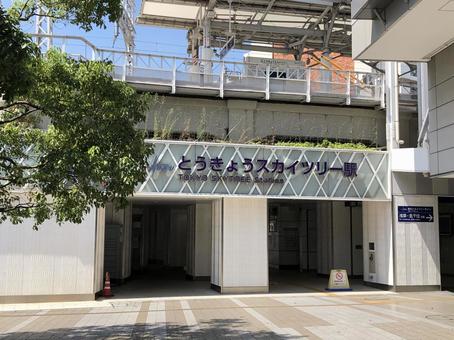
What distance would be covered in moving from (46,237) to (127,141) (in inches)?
341

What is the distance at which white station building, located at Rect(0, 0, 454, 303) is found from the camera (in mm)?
15305

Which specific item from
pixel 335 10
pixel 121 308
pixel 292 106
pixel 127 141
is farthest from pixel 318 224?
pixel 127 141

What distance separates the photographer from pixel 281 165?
57.1ft

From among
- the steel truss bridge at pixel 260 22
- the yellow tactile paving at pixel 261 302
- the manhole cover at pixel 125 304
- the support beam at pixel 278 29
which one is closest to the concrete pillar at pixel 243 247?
the yellow tactile paving at pixel 261 302

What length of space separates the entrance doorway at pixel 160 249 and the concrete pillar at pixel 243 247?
3.19 feet

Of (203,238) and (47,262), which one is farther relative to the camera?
(203,238)

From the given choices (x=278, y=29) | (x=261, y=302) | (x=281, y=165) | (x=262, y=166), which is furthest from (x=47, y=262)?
(x=278, y=29)

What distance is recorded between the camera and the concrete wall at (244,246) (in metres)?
Answer: 17.3

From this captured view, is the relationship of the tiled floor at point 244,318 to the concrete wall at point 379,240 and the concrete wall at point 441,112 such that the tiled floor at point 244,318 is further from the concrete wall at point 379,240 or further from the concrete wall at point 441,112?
the concrete wall at point 441,112

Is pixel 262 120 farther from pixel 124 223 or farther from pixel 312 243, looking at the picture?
pixel 312 243

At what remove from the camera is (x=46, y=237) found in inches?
616

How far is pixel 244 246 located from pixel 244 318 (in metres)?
5.55

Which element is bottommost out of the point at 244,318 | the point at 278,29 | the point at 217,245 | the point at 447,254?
the point at 244,318

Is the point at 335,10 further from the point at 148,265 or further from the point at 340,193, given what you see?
the point at 148,265
